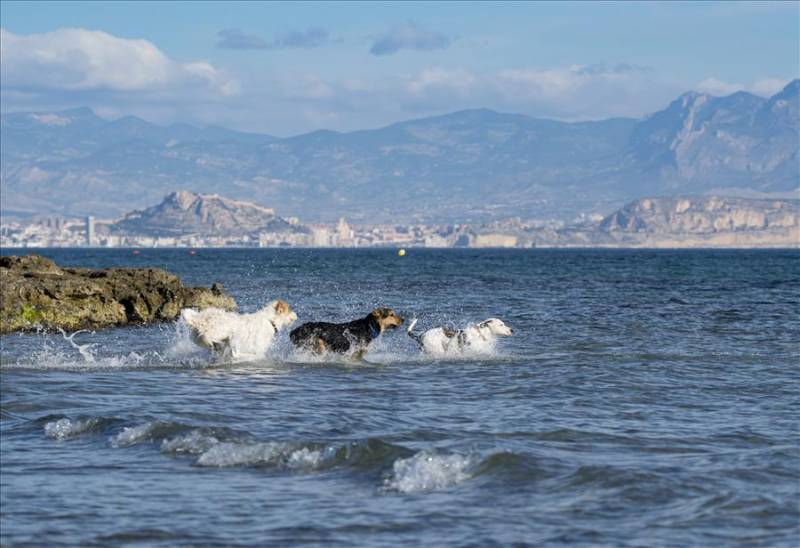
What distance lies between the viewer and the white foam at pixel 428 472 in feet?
37.1

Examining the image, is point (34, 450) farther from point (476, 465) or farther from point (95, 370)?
point (95, 370)

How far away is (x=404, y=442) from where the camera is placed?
13.2 m

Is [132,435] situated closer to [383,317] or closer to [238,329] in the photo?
[238,329]

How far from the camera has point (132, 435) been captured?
13422 mm

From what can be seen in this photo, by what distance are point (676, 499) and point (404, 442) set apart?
3.37 m

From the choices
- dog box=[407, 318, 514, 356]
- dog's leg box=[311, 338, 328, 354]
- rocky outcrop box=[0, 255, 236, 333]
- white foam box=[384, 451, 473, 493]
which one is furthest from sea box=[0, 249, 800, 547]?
rocky outcrop box=[0, 255, 236, 333]

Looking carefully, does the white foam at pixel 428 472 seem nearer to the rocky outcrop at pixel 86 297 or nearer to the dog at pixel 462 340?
the dog at pixel 462 340

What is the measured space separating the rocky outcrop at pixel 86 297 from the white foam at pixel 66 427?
14335 mm

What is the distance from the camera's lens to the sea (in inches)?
394

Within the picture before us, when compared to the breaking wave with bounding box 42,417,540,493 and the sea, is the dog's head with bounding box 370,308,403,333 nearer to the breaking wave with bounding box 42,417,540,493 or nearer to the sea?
the sea

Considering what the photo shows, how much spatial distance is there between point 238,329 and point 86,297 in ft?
38.1

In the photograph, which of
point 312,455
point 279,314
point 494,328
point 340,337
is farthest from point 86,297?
point 312,455

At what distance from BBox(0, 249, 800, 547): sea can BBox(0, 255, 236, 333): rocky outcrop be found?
524cm

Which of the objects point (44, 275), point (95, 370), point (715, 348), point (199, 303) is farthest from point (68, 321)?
point (715, 348)
